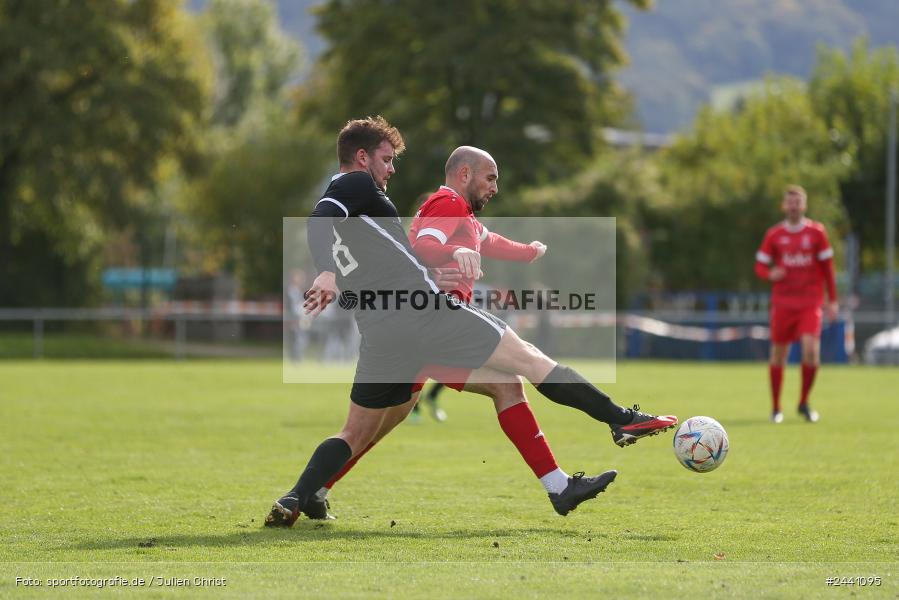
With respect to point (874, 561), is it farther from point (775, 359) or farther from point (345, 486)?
point (775, 359)

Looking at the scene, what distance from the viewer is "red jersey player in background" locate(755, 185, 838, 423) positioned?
553 inches

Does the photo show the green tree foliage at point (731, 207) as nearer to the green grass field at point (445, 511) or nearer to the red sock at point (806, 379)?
the green grass field at point (445, 511)

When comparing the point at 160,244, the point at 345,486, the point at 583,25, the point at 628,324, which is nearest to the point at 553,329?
the point at 628,324

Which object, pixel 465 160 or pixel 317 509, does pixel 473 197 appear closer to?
pixel 465 160

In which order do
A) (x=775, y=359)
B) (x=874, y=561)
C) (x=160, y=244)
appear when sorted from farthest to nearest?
(x=160, y=244) → (x=775, y=359) → (x=874, y=561)


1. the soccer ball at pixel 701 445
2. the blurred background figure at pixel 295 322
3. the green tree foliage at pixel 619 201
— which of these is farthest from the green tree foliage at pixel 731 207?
the soccer ball at pixel 701 445

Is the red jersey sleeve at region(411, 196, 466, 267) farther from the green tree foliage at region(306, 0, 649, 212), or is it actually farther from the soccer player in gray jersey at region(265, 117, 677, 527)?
the green tree foliage at region(306, 0, 649, 212)

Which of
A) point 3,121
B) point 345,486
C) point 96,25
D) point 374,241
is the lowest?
point 345,486

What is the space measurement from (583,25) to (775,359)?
2938 centimetres

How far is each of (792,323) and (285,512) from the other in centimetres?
874

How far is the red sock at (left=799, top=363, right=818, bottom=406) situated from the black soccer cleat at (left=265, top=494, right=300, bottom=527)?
862cm

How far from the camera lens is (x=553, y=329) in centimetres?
3027

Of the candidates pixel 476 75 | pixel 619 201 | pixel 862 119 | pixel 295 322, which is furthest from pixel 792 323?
pixel 862 119

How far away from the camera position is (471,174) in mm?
7188
